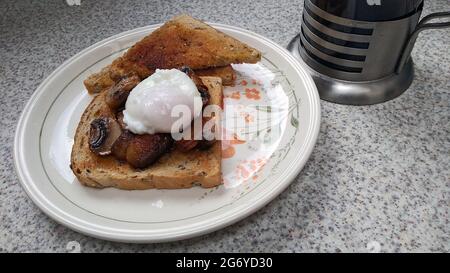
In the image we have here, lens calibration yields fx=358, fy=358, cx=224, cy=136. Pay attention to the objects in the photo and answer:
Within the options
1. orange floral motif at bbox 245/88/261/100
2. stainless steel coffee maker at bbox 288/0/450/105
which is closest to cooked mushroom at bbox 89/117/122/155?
orange floral motif at bbox 245/88/261/100

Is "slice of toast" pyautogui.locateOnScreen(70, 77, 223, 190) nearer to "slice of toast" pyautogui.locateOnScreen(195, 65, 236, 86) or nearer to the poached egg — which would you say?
the poached egg

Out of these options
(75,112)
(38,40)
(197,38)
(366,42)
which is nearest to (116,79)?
(75,112)

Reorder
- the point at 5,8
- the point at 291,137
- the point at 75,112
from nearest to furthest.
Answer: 1. the point at 291,137
2. the point at 75,112
3. the point at 5,8

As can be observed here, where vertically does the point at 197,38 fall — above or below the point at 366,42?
below

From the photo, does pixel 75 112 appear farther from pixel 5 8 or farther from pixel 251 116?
pixel 5 8

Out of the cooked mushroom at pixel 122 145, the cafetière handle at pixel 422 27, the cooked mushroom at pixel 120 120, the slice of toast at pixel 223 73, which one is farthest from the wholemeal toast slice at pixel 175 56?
the cafetière handle at pixel 422 27

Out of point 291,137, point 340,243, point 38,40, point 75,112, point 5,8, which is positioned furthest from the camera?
point 5,8

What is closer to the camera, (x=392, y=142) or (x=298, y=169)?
(x=298, y=169)

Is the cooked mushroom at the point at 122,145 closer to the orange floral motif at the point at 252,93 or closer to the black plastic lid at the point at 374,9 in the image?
the orange floral motif at the point at 252,93
